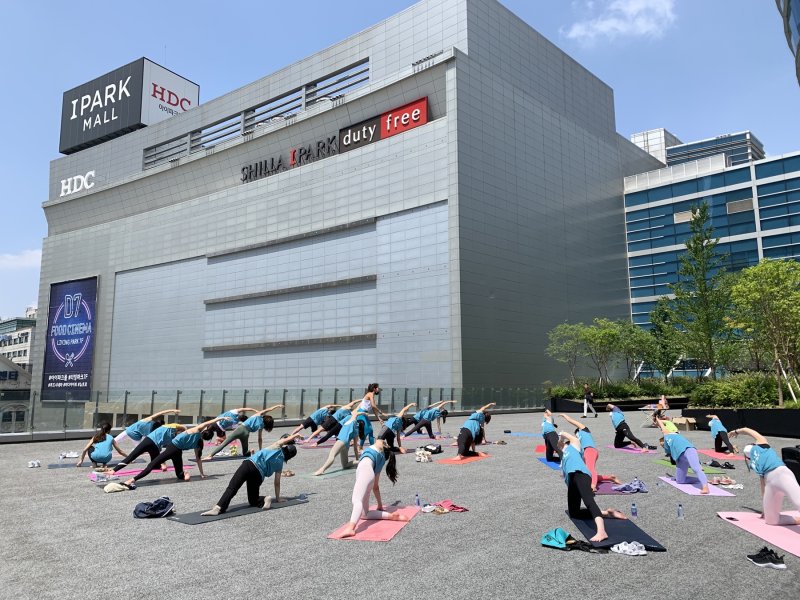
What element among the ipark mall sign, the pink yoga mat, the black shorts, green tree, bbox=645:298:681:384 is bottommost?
the pink yoga mat

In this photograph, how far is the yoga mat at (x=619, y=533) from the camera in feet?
26.0

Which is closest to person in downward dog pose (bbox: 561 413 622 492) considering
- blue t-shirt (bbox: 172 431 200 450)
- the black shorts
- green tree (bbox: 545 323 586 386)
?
blue t-shirt (bbox: 172 431 200 450)

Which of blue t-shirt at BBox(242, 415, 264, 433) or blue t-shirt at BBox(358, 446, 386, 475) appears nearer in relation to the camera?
blue t-shirt at BBox(358, 446, 386, 475)

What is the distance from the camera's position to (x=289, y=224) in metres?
54.5

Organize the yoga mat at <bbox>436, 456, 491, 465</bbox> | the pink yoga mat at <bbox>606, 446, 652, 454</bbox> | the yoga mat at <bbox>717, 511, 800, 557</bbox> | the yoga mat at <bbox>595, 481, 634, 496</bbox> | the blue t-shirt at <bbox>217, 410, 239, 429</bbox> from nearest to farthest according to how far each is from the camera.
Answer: the yoga mat at <bbox>717, 511, 800, 557</bbox> < the yoga mat at <bbox>595, 481, 634, 496</bbox> < the yoga mat at <bbox>436, 456, 491, 465</bbox> < the blue t-shirt at <bbox>217, 410, 239, 429</bbox> < the pink yoga mat at <bbox>606, 446, 652, 454</bbox>

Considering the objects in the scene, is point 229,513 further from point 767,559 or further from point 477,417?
point 477,417

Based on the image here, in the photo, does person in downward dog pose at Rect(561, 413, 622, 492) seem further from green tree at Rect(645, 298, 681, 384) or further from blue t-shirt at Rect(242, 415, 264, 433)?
green tree at Rect(645, 298, 681, 384)

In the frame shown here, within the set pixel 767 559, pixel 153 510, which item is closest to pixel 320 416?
pixel 153 510

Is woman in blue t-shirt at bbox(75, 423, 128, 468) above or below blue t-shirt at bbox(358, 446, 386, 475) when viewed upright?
below

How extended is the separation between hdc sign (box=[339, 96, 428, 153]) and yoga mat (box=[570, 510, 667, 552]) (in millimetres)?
40935

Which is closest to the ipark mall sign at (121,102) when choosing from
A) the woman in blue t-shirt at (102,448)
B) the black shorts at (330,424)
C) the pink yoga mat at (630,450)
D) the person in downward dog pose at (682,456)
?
the black shorts at (330,424)

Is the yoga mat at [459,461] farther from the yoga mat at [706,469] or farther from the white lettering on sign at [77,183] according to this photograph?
the white lettering on sign at [77,183]

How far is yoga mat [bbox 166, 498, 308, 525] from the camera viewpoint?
971 cm

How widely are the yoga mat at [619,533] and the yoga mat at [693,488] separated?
3.31 metres
